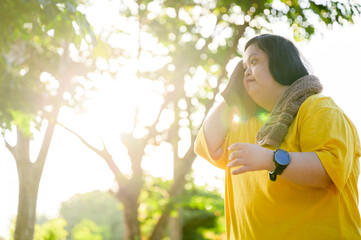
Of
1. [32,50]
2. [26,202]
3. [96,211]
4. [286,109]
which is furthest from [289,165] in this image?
[96,211]

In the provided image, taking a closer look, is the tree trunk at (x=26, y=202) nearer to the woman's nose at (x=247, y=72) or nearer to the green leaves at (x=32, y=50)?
the green leaves at (x=32, y=50)

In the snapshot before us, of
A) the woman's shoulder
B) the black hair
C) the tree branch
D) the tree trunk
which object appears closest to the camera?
the woman's shoulder

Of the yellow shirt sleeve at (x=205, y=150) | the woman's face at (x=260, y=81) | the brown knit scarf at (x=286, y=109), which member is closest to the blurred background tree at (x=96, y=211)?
the yellow shirt sleeve at (x=205, y=150)

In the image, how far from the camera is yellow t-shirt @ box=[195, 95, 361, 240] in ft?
4.71

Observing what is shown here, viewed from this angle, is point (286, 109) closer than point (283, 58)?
Yes

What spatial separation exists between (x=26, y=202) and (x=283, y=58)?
16.9 feet

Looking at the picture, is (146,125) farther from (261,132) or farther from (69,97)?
(261,132)

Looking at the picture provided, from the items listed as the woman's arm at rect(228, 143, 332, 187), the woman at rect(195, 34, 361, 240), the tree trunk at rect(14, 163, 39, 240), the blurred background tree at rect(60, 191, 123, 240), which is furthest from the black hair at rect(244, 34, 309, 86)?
the blurred background tree at rect(60, 191, 123, 240)

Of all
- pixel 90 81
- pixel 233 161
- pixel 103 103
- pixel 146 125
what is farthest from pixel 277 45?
pixel 146 125

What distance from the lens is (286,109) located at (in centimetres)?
162

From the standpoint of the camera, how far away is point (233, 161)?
1388 mm

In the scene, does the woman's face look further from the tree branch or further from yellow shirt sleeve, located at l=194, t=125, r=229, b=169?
the tree branch

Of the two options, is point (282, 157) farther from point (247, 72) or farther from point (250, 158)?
point (247, 72)

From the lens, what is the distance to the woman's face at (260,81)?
182cm
